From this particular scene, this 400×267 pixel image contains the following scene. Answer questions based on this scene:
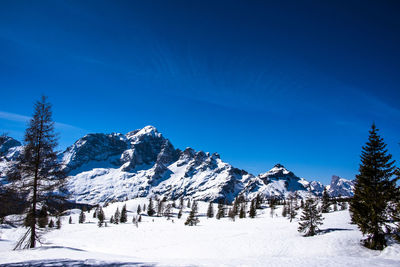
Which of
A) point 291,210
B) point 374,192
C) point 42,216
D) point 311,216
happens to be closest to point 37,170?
point 42,216

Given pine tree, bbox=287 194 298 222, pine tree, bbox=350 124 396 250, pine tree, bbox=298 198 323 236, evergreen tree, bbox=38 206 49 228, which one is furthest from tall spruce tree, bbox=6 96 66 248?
pine tree, bbox=287 194 298 222

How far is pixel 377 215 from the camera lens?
24156mm

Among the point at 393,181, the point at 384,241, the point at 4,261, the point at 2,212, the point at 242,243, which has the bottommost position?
the point at 242,243

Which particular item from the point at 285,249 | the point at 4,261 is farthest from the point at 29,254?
the point at 285,249

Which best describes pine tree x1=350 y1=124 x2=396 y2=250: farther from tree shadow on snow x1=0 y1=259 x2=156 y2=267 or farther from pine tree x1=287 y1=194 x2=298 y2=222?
pine tree x1=287 y1=194 x2=298 y2=222

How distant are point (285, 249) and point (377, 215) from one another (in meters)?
14.1

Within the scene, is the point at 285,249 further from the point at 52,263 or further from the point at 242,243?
the point at 52,263

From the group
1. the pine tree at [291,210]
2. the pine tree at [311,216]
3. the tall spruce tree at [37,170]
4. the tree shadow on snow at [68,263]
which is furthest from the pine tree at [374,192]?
the pine tree at [291,210]

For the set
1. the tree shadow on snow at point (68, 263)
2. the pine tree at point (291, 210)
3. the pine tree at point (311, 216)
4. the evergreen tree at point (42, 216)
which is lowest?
the pine tree at point (291, 210)

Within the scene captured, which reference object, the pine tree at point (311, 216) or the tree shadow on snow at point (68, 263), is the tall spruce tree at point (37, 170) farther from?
the pine tree at point (311, 216)

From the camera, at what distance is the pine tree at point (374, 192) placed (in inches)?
952

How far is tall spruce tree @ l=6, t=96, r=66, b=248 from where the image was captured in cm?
1738

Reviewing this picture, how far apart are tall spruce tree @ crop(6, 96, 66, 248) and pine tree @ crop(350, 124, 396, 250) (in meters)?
31.7

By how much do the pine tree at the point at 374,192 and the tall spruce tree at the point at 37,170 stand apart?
3170cm
